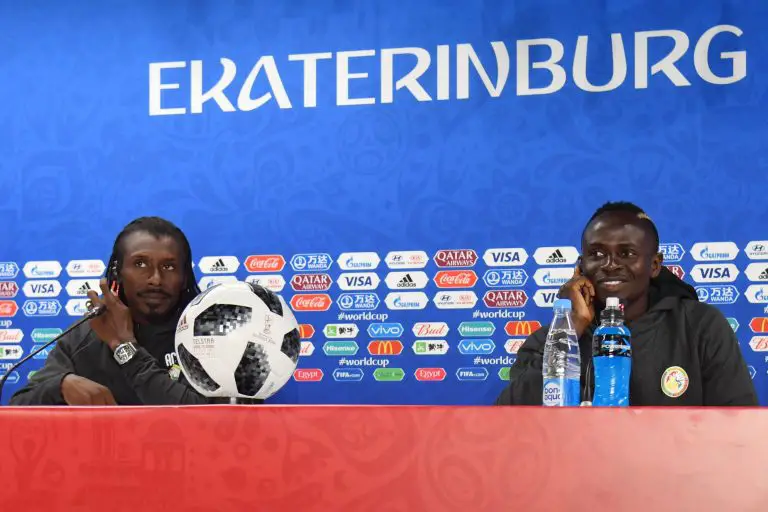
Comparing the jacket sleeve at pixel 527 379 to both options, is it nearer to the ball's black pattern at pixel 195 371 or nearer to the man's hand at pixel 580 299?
the man's hand at pixel 580 299

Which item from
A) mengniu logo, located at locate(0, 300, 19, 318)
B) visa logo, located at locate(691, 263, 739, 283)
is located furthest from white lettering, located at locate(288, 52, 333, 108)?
visa logo, located at locate(691, 263, 739, 283)

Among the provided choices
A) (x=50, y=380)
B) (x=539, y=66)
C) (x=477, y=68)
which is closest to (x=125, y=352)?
(x=50, y=380)

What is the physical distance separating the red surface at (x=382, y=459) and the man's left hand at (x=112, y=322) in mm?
1534

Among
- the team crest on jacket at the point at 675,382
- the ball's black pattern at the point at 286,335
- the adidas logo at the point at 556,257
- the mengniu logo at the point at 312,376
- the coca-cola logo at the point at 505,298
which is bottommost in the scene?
the mengniu logo at the point at 312,376

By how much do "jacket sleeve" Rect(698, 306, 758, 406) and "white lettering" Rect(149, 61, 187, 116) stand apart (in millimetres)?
1941

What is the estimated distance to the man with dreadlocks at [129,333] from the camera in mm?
2506

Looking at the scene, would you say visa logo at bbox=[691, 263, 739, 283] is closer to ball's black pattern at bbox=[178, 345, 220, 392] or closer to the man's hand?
the man's hand

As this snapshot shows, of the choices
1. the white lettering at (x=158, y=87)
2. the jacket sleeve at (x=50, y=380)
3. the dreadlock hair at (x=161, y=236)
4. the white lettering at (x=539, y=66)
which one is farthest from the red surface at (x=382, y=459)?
the white lettering at (x=158, y=87)

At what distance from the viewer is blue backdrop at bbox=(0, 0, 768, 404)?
305 centimetres

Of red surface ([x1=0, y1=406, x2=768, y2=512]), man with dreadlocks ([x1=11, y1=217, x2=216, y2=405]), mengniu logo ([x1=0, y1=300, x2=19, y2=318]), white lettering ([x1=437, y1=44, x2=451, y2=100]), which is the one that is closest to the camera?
red surface ([x1=0, y1=406, x2=768, y2=512])

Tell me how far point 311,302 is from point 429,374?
459mm

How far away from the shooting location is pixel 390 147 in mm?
3240

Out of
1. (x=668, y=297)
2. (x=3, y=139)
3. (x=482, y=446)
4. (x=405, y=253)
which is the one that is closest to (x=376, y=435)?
(x=482, y=446)

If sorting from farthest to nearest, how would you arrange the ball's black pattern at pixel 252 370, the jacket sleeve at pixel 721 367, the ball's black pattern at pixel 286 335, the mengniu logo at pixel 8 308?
the mengniu logo at pixel 8 308, the jacket sleeve at pixel 721 367, the ball's black pattern at pixel 286 335, the ball's black pattern at pixel 252 370
